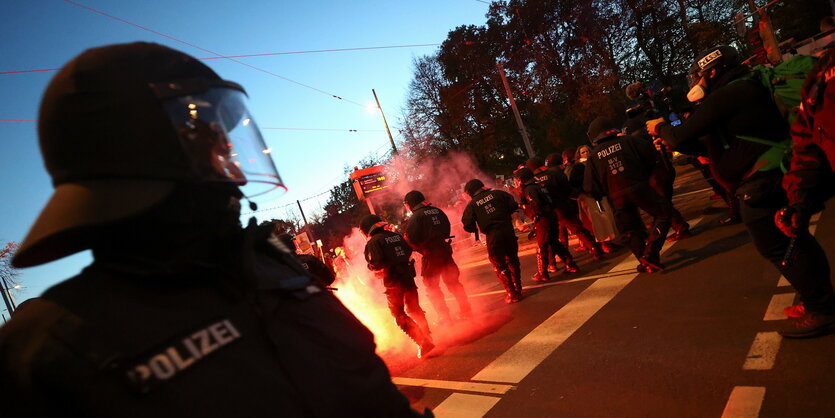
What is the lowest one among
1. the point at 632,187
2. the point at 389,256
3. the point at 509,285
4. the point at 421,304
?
the point at 421,304

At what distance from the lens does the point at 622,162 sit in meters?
5.66

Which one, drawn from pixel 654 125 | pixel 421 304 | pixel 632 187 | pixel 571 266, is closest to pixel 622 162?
pixel 632 187

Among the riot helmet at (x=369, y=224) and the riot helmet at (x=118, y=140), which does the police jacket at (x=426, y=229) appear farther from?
the riot helmet at (x=118, y=140)

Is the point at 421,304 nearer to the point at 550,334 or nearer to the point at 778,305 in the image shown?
the point at 550,334

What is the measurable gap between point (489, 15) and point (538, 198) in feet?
84.6

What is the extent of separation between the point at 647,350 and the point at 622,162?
2820 millimetres

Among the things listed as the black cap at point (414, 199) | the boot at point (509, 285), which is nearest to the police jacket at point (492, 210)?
the boot at point (509, 285)

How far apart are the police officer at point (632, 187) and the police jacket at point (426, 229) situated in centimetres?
233

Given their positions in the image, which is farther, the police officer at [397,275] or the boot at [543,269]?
the boot at [543,269]

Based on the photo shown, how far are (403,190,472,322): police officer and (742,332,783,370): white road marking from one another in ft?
12.7

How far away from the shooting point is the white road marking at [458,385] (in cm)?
393

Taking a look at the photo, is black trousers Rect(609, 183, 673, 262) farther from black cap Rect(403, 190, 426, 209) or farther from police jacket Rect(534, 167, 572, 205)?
black cap Rect(403, 190, 426, 209)

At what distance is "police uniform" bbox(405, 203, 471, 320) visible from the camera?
641cm

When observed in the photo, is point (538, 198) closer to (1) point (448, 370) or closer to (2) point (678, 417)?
(1) point (448, 370)
